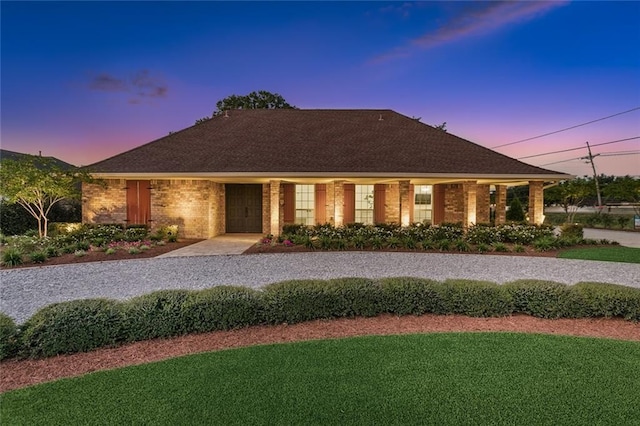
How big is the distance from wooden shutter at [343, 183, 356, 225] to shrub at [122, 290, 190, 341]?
12.3 m

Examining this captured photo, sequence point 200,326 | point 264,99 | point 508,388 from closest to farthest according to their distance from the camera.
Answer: point 508,388 < point 200,326 < point 264,99

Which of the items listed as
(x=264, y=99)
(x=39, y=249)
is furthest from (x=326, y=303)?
(x=264, y=99)

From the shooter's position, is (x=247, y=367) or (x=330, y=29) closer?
(x=247, y=367)

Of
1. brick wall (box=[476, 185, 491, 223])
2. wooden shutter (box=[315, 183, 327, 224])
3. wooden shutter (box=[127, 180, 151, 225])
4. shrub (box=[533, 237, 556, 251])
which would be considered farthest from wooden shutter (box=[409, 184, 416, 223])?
wooden shutter (box=[127, 180, 151, 225])

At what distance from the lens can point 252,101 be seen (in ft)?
92.0

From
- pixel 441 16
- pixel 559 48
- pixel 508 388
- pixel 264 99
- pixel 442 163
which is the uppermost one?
pixel 264 99

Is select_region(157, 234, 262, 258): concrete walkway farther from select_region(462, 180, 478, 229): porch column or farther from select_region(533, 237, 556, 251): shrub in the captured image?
select_region(533, 237, 556, 251): shrub

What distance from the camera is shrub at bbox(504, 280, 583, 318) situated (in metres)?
5.09

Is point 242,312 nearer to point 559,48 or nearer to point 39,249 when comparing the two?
point 39,249

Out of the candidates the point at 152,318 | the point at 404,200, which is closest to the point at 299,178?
the point at 404,200

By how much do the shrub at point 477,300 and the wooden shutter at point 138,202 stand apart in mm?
13726

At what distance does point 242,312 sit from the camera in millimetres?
4625

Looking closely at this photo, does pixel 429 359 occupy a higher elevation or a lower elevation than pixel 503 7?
lower

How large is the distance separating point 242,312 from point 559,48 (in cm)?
1851
